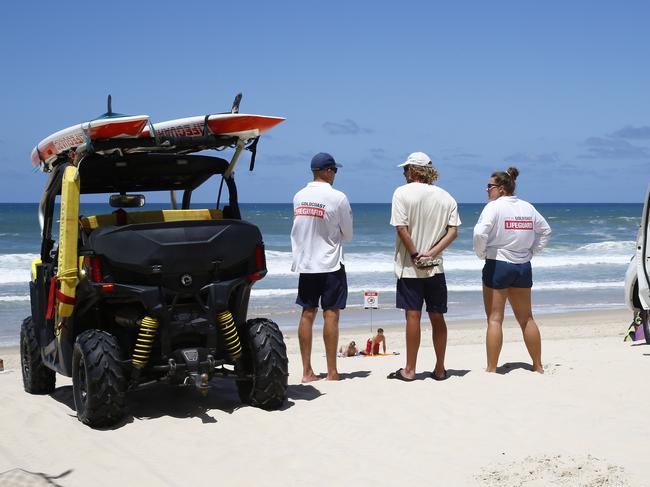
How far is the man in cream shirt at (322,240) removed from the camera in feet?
22.3

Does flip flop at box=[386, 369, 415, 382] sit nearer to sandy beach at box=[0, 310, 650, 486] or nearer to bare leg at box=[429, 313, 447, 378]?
sandy beach at box=[0, 310, 650, 486]

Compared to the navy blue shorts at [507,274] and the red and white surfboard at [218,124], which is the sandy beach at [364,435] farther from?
the red and white surfboard at [218,124]

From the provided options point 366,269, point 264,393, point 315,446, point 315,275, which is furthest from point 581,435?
point 366,269

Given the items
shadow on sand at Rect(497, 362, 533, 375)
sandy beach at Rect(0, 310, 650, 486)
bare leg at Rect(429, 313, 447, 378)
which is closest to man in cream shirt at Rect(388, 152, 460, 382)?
bare leg at Rect(429, 313, 447, 378)

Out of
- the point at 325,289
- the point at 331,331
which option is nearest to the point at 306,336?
the point at 331,331

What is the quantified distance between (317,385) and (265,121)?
7.11 feet

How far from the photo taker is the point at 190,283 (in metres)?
5.70

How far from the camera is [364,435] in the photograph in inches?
210

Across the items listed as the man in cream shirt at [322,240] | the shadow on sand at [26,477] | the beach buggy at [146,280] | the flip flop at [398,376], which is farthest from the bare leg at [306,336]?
the shadow on sand at [26,477]

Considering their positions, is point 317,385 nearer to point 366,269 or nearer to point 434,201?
point 434,201

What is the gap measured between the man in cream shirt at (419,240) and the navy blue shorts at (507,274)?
50 cm

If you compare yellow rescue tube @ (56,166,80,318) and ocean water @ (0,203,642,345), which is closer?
yellow rescue tube @ (56,166,80,318)

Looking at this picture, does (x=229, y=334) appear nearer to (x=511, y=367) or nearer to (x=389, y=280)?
(x=511, y=367)

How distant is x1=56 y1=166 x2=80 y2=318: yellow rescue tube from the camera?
5.62 meters
